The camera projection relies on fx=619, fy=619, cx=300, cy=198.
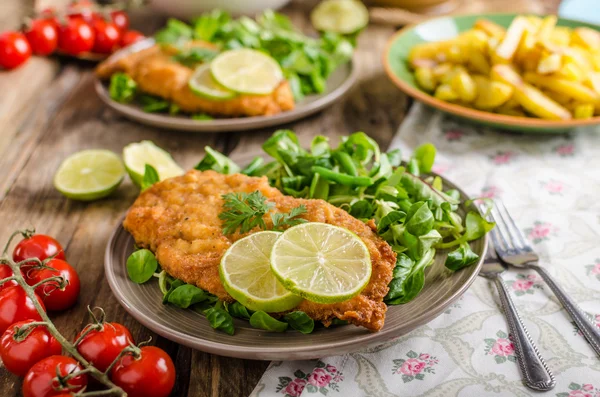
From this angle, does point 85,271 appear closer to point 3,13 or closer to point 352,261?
point 352,261

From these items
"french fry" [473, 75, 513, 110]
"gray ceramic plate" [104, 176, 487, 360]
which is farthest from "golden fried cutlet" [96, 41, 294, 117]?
"gray ceramic plate" [104, 176, 487, 360]

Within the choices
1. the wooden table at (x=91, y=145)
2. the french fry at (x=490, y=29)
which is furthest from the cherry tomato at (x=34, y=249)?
the french fry at (x=490, y=29)

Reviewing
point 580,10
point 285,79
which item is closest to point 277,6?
point 285,79

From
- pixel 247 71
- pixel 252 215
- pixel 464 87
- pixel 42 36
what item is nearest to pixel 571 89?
pixel 464 87

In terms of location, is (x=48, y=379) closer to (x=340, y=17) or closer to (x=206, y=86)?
(x=206, y=86)

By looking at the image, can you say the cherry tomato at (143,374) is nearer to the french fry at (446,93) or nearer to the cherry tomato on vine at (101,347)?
the cherry tomato on vine at (101,347)

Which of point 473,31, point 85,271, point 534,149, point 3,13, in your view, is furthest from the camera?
point 3,13
